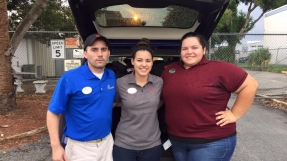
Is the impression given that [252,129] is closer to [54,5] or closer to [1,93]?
[1,93]

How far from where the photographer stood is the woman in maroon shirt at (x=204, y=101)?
2.40m

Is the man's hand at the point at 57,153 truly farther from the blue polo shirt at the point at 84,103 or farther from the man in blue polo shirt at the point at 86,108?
the blue polo shirt at the point at 84,103

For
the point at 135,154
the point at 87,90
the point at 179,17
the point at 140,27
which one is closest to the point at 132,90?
the point at 87,90

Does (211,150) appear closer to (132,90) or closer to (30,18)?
(132,90)

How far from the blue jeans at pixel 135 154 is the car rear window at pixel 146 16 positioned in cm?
163

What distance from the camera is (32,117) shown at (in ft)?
21.9

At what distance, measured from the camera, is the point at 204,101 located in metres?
2.41

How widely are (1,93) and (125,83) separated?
514 centimetres

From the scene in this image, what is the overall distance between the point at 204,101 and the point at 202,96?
54 mm

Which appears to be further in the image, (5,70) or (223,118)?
(5,70)

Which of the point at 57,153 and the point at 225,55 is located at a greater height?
the point at 225,55

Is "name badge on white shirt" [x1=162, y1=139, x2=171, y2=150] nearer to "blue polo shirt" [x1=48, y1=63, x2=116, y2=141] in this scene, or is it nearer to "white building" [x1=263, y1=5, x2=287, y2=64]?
"blue polo shirt" [x1=48, y1=63, x2=116, y2=141]

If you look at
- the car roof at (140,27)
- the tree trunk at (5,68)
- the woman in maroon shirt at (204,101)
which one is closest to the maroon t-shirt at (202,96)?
the woman in maroon shirt at (204,101)

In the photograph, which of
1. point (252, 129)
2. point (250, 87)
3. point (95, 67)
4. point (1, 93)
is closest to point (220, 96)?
point (250, 87)
